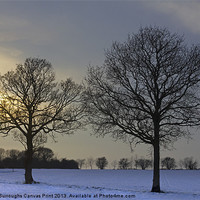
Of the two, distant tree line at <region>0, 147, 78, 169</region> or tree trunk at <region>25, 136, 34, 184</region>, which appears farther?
distant tree line at <region>0, 147, 78, 169</region>

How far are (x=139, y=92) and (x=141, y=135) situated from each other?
3887mm

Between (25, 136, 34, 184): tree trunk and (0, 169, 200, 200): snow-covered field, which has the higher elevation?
(25, 136, 34, 184): tree trunk

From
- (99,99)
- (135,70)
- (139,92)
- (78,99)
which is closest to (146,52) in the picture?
(135,70)

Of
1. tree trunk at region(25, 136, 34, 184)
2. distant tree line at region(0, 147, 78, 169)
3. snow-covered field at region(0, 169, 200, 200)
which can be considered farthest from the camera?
distant tree line at region(0, 147, 78, 169)

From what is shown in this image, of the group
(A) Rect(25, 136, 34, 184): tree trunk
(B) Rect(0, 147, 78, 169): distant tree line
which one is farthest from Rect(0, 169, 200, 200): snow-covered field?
(B) Rect(0, 147, 78, 169): distant tree line

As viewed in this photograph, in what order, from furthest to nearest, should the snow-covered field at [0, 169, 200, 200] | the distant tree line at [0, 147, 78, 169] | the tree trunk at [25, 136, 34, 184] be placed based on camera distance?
1. the distant tree line at [0, 147, 78, 169]
2. the tree trunk at [25, 136, 34, 184]
3. the snow-covered field at [0, 169, 200, 200]

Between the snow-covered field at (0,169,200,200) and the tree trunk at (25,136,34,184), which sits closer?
the snow-covered field at (0,169,200,200)

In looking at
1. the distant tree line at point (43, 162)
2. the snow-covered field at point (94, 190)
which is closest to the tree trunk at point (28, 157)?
the snow-covered field at point (94, 190)

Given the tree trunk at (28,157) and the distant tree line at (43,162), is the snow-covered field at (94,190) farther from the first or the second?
the distant tree line at (43,162)

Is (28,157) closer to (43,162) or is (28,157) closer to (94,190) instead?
(94,190)

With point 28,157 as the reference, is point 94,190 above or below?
below

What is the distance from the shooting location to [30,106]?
36.1 m

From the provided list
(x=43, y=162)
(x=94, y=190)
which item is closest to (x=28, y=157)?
(x=94, y=190)

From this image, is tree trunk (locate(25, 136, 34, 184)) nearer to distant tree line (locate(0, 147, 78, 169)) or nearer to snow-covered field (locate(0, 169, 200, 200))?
snow-covered field (locate(0, 169, 200, 200))
